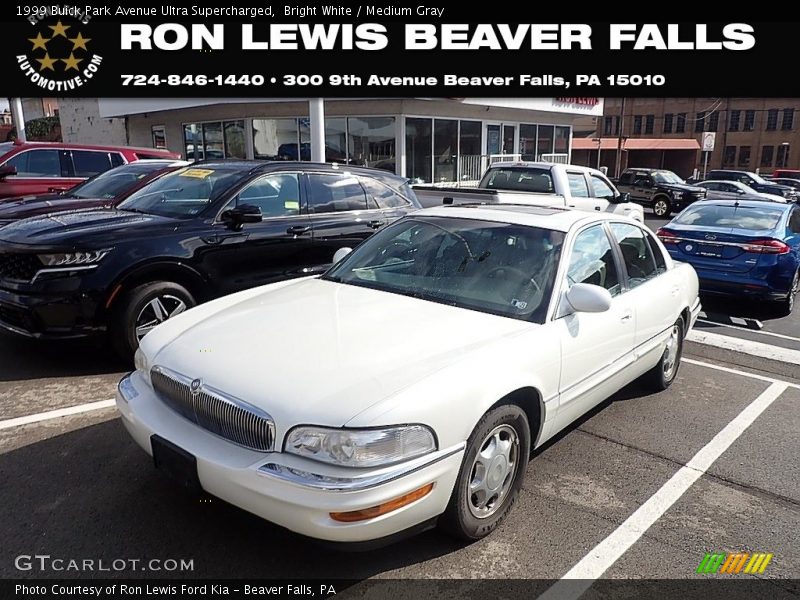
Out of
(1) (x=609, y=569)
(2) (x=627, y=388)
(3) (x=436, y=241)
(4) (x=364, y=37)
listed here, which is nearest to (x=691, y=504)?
(1) (x=609, y=569)

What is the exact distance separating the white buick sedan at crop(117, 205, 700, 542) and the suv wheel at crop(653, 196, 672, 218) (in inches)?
776

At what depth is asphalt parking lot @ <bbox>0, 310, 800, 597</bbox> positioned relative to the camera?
280cm

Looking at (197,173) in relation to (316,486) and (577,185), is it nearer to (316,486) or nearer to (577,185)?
(316,486)

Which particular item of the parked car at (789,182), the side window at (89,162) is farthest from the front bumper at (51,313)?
the parked car at (789,182)

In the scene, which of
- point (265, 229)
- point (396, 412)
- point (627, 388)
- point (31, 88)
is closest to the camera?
point (396, 412)

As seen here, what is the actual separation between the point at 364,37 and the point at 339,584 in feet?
41.3

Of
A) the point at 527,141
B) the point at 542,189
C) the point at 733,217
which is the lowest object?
the point at 733,217

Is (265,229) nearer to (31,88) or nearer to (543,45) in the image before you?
(543,45)

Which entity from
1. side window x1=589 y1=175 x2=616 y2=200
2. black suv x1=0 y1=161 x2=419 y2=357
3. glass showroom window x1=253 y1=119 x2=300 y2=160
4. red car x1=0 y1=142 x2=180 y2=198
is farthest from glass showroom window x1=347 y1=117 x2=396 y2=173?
black suv x1=0 y1=161 x2=419 y2=357

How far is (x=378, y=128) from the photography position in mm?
19156

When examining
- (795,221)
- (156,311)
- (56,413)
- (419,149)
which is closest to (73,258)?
(156,311)

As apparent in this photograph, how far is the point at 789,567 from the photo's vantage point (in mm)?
2900

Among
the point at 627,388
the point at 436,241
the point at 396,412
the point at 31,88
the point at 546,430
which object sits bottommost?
the point at 627,388

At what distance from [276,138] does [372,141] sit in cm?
344
